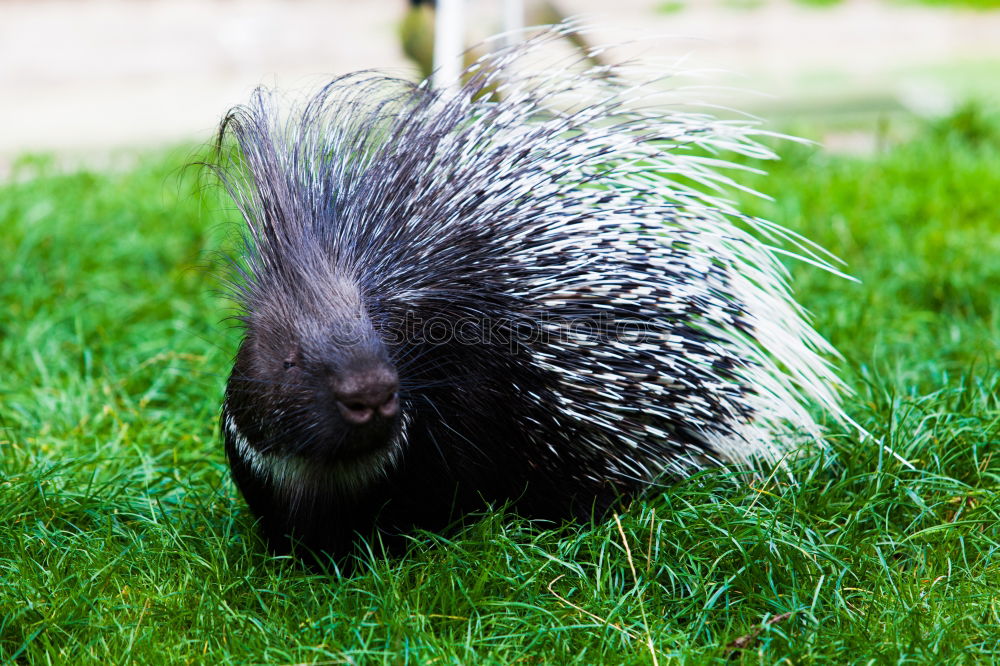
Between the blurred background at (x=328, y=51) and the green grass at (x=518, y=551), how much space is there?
212 inches

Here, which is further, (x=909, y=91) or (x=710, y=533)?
(x=909, y=91)

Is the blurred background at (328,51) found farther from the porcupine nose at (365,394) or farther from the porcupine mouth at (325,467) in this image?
the porcupine nose at (365,394)

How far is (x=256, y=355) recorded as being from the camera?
2076mm

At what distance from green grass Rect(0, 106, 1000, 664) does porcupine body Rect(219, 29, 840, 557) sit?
138 millimetres

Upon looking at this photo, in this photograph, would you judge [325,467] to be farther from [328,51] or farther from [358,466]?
[328,51]

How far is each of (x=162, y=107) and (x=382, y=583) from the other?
27.4 feet

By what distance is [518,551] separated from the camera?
219 centimetres

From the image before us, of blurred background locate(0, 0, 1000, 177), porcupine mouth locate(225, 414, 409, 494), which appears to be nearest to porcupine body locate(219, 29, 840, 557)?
porcupine mouth locate(225, 414, 409, 494)

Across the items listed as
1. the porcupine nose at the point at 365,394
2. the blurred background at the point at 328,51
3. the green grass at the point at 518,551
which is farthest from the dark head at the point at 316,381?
the blurred background at the point at 328,51

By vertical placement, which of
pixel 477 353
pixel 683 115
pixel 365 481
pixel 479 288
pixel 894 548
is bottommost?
pixel 894 548

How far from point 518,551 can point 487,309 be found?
538 millimetres

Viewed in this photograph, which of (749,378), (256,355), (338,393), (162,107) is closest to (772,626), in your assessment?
(749,378)

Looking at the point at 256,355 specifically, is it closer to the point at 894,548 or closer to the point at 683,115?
the point at 683,115

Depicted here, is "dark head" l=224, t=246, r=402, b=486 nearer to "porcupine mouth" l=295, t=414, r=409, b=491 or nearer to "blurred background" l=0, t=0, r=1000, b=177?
"porcupine mouth" l=295, t=414, r=409, b=491
